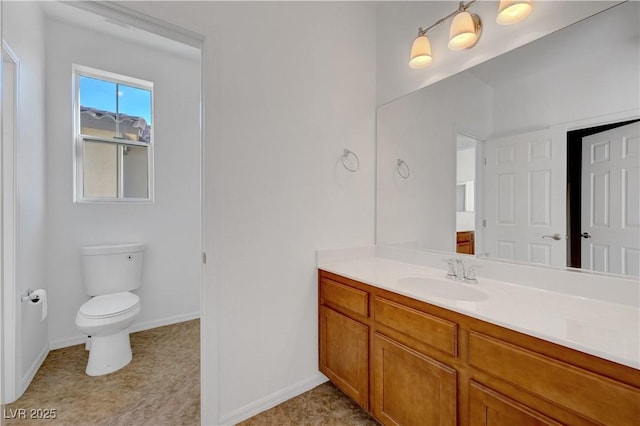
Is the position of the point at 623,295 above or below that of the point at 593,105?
below

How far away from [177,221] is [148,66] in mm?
1503

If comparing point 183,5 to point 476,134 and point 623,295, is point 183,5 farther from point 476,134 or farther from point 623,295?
point 623,295

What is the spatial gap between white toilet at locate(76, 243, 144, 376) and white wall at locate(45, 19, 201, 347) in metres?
0.17

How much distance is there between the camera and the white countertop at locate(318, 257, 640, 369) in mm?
831

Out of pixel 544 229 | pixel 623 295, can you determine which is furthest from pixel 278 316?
pixel 623 295

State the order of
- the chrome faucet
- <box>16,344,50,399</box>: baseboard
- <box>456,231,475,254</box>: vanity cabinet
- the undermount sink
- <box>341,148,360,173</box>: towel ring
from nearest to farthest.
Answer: the undermount sink, the chrome faucet, <box>456,231,475,254</box>: vanity cabinet, <box>16,344,50,399</box>: baseboard, <box>341,148,360,173</box>: towel ring

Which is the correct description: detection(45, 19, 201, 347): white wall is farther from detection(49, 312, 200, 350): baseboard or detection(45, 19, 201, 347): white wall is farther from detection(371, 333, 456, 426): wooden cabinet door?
detection(371, 333, 456, 426): wooden cabinet door

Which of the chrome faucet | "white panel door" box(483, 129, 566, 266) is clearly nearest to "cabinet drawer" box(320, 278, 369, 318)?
the chrome faucet

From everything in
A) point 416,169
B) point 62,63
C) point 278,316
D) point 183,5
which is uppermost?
point 62,63

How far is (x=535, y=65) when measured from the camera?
1.39 meters

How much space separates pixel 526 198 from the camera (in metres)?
1.46

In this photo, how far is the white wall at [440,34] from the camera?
1.29m

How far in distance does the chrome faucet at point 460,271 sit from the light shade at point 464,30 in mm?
1199

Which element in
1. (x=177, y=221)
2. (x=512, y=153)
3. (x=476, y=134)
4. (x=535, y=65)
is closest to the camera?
(x=535, y=65)
